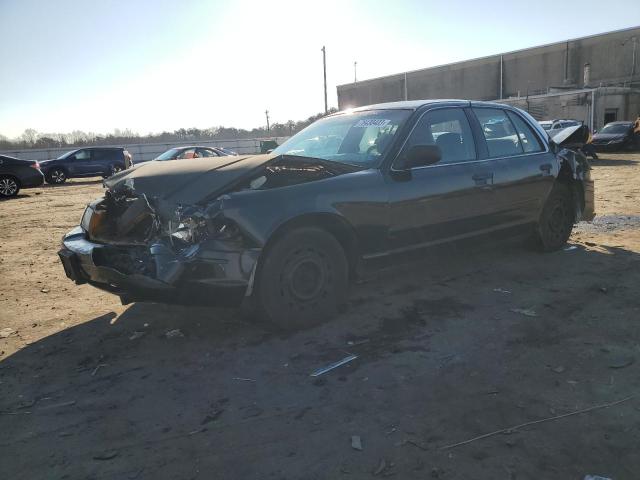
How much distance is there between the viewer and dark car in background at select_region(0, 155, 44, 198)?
49.4 feet

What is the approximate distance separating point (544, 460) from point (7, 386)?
3.10m

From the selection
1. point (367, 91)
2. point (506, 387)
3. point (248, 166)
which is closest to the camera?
point (506, 387)

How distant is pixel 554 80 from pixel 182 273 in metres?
55.1

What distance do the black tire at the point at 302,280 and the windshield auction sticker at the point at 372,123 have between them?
131 cm

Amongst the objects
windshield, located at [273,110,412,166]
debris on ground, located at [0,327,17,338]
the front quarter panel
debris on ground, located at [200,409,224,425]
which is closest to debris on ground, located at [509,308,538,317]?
the front quarter panel

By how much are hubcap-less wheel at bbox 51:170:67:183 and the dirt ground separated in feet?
58.1

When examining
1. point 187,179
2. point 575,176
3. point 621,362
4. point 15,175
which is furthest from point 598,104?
point 187,179

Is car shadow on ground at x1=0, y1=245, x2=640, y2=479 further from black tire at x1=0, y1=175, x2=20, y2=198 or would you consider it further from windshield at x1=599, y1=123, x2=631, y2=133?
windshield at x1=599, y1=123, x2=631, y2=133

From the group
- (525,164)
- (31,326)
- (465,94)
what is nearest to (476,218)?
(525,164)

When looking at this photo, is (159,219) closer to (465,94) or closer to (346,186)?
(346,186)

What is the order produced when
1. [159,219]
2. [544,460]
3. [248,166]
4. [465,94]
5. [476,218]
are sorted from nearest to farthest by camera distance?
1. [544,460]
2. [159,219]
3. [248,166]
4. [476,218]
5. [465,94]

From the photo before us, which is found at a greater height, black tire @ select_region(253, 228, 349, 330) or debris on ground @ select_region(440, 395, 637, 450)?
black tire @ select_region(253, 228, 349, 330)

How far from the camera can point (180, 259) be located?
3289mm

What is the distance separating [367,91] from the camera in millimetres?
68312
